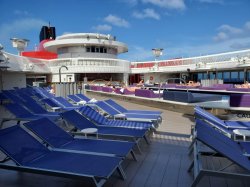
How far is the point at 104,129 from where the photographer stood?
4688 millimetres

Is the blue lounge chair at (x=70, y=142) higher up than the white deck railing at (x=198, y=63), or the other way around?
the white deck railing at (x=198, y=63)

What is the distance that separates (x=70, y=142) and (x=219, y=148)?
2182 millimetres

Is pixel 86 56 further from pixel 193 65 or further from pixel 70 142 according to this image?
pixel 70 142

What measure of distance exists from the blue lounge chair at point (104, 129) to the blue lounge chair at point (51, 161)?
1.17m

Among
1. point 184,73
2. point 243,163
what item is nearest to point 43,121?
point 243,163

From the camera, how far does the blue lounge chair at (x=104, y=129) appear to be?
4.18 metres

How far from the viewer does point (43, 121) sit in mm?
3840

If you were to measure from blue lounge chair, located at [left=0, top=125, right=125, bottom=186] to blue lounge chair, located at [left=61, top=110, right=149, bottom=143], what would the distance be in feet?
3.84

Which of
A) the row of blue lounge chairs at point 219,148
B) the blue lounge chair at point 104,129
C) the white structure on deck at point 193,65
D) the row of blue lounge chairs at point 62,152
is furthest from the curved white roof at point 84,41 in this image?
the row of blue lounge chairs at point 62,152

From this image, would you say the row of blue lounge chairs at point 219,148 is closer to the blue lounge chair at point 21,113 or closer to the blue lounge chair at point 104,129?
the blue lounge chair at point 104,129

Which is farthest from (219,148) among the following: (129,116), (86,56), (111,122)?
(86,56)

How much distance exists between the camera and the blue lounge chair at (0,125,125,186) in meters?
2.56

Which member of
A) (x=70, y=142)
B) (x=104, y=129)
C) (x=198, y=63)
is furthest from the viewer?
(x=198, y=63)

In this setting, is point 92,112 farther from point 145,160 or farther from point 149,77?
point 149,77
